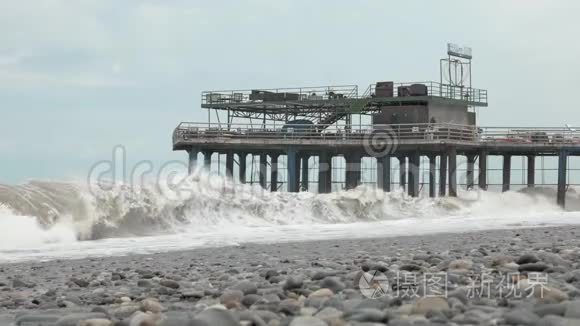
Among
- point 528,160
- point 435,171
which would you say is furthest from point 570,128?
point 435,171

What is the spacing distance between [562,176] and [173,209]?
66.5 feet

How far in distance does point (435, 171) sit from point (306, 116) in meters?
8.88

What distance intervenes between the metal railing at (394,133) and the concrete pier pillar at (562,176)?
Answer: 2.08 feet

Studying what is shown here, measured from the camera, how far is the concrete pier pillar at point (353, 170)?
1513 inches

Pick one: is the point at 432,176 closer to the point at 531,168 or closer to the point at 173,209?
the point at 531,168

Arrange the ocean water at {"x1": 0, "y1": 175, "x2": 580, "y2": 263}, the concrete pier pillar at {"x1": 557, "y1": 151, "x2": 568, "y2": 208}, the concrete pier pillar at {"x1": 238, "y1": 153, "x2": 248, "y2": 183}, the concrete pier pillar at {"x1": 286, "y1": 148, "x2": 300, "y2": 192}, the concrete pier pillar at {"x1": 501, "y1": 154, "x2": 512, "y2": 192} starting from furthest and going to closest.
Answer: the concrete pier pillar at {"x1": 238, "y1": 153, "x2": 248, "y2": 183}, the concrete pier pillar at {"x1": 501, "y1": 154, "x2": 512, "y2": 192}, the concrete pier pillar at {"x1": 286, "y1": 148, "x2": 300, "y2": 192}, the concrete pier pillar at {"x1": 557, "y1": 151, "x2": 568, "y2": 208}, the ocean water at {"x1": 0, "y1": 175, "x2": 580, "y2": 263}

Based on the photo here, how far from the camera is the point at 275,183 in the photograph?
45344 millimetres

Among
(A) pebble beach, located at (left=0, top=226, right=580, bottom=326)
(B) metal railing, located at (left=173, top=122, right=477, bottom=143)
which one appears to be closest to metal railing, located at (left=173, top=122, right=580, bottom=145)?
(B) metal railing, located at (left=173, top=122, right=477, bottom=143)

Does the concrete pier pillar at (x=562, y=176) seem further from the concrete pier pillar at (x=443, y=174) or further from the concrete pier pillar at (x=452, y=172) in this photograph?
the concrete pier pillar at (x=443, y=174)

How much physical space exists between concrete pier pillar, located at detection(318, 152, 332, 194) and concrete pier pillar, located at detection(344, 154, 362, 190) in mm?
1047

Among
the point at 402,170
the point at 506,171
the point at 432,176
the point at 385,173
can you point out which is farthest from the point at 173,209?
the point at 506,171

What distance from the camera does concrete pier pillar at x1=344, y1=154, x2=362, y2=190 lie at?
38438 mm

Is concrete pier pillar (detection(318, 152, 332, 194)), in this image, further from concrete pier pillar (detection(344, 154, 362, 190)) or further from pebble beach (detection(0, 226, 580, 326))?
pebble beach (detection(0, 226, 580, 326))

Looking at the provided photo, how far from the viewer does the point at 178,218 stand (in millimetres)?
23141
